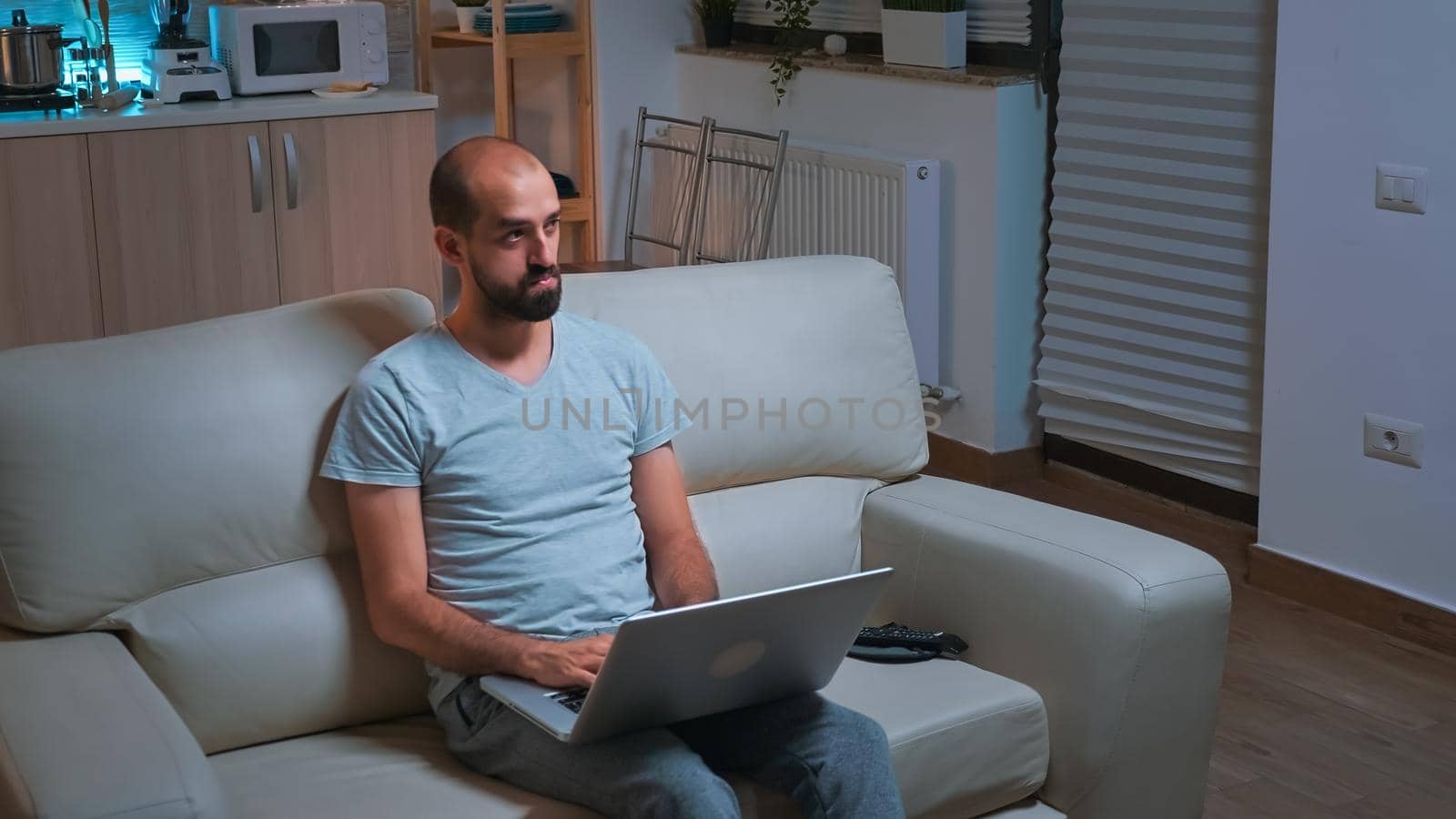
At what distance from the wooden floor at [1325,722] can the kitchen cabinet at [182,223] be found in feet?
9.00

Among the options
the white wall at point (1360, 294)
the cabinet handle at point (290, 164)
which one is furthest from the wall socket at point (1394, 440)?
the cabinet handle at point (290, 164)

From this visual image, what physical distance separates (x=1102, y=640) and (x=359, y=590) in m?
0.96

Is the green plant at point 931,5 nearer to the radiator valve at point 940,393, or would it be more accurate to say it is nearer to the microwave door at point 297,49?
the radiator valve at point 940,393

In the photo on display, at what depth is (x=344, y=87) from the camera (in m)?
4.52

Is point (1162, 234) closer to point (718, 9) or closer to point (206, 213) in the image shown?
point (718, 9)

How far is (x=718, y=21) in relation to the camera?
523 cm

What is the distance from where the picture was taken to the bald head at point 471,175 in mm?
1963

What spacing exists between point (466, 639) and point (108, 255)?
2.77m

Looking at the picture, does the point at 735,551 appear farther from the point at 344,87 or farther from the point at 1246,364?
the point at 344,87

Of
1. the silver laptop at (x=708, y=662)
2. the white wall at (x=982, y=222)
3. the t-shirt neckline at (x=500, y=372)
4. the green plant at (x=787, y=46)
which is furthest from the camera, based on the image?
the green plant at (x=787, y=46)

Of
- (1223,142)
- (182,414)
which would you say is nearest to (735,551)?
(182,414)

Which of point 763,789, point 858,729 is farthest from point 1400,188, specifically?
point 763,789

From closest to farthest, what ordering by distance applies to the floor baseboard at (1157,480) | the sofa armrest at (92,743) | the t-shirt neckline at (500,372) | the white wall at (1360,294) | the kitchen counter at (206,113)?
the sofa armrest at (92,743)
the t-shirt neckline at (500,372)
the white wall at (1360,294)
the floor baseboard at (1157,480)
the kitchen counter at (206,113)

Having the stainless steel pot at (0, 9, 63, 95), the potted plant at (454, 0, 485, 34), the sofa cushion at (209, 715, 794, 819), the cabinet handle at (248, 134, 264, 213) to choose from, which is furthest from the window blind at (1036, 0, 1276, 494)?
the stainless steel pot at (0, 9, 63, 95)
